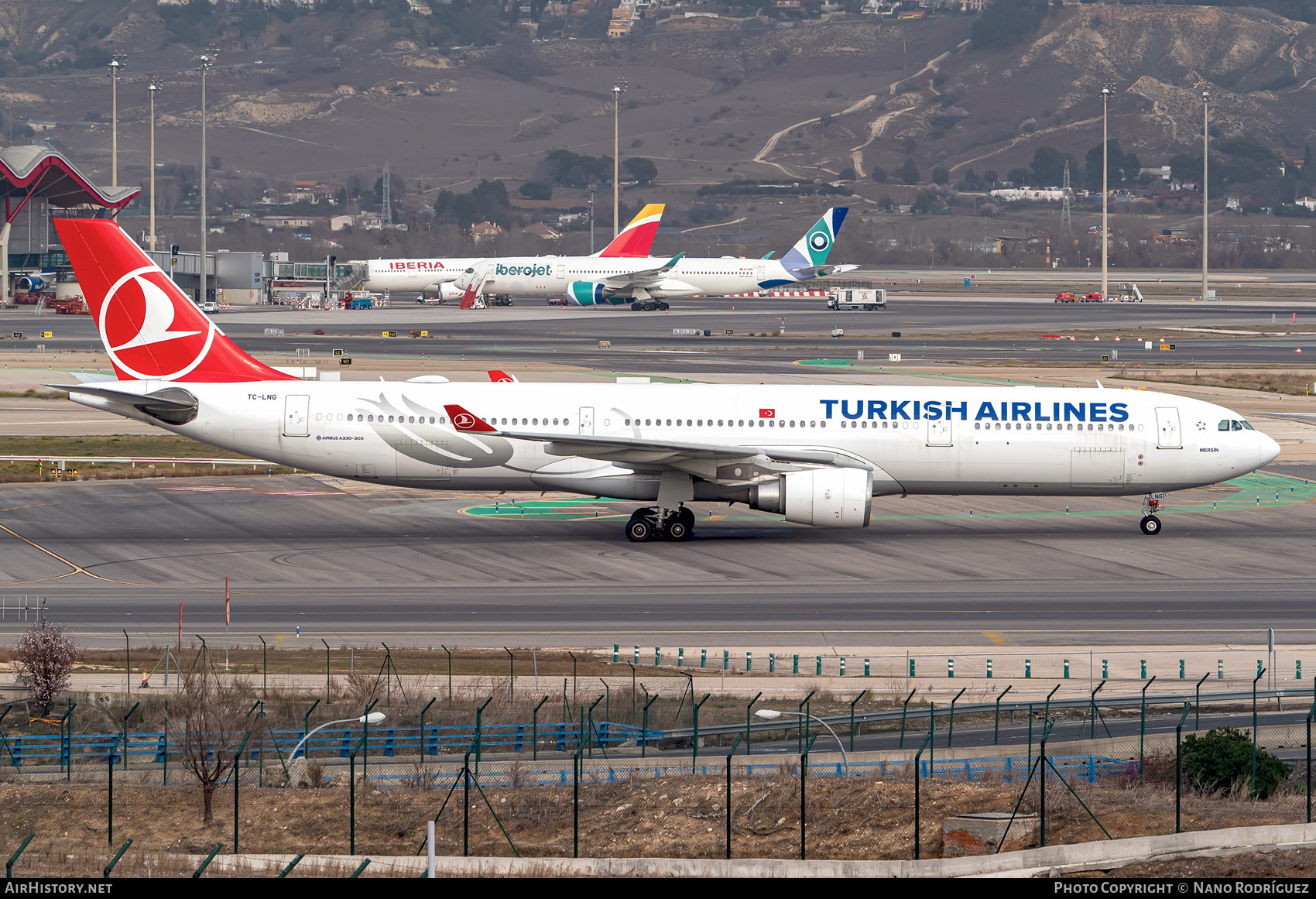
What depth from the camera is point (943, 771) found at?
26.3 metres

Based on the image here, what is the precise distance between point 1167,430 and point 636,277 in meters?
108

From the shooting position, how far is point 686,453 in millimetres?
45875

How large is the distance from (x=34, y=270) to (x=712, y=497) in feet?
425

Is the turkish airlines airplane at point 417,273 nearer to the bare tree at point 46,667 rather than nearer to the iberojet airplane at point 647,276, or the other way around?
the iberojet airplane at point 647,276

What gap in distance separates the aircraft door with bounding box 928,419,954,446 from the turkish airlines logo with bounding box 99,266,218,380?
2278cm

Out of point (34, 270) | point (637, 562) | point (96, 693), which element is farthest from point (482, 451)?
point (34, 270)

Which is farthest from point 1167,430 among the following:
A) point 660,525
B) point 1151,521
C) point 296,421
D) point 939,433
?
point 296,421

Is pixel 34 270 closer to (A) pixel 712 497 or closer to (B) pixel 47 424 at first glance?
(B) pixel 47 424

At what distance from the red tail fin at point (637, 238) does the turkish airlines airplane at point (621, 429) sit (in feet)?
377

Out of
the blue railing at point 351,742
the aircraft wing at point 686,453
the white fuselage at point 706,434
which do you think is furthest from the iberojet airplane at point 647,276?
the blue railing at point 351,742

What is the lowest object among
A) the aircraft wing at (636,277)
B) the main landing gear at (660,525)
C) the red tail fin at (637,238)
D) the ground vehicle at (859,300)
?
the main landing gear at (660,525)

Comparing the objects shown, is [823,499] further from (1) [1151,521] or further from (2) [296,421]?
(2) [296,421]

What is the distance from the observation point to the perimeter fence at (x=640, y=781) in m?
23.1
